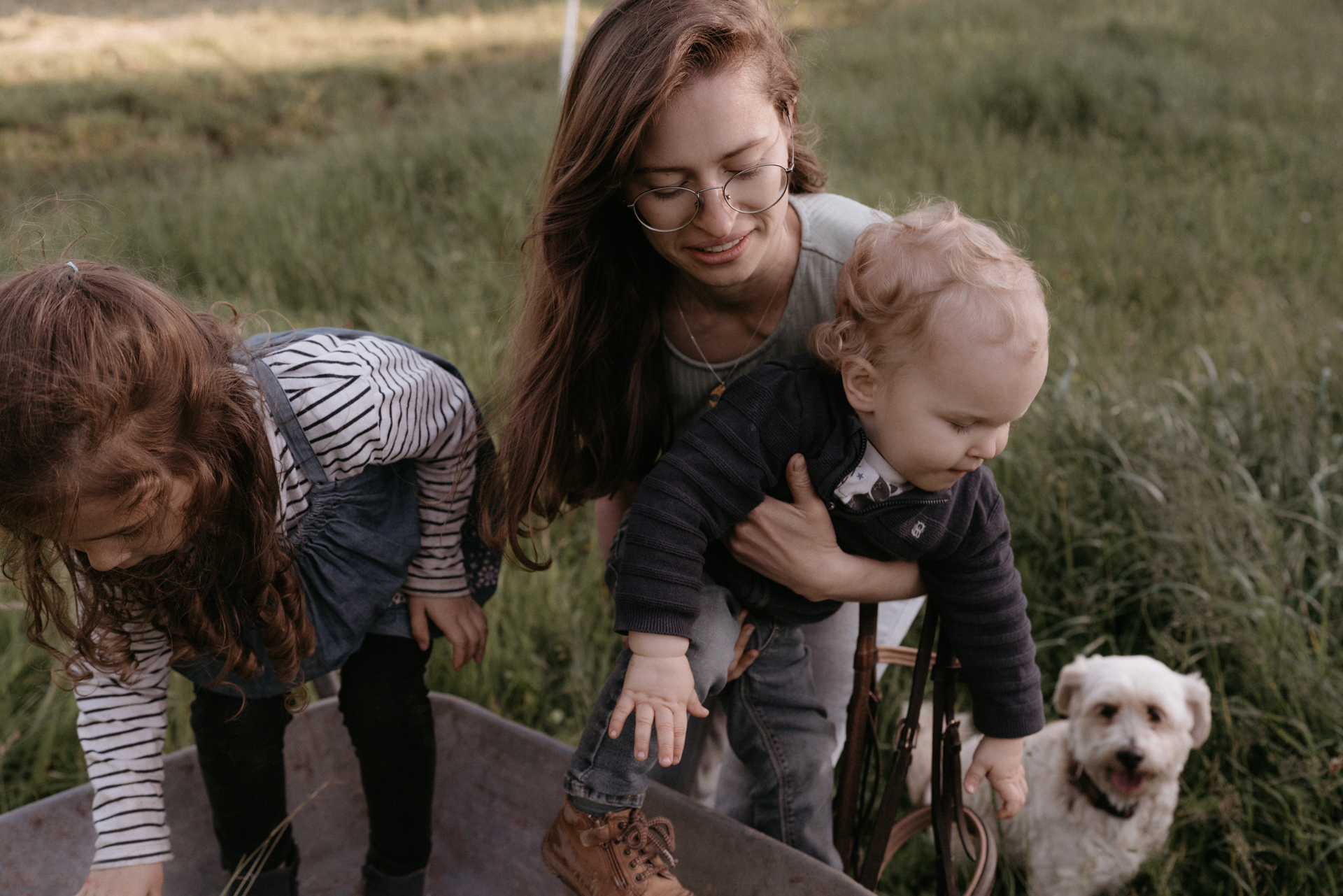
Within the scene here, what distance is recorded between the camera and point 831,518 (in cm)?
155

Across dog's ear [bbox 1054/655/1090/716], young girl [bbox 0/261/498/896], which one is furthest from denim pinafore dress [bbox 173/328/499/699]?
dog's ear [bbox 1054/655/1090/716]

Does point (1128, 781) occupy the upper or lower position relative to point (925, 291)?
lower

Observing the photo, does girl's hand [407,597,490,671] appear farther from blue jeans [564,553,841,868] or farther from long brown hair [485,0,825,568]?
blue jeans [564,553,841,868]

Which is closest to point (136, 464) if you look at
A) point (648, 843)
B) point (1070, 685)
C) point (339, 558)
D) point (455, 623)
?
point (339, 558)

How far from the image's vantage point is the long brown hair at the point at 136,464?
1188 millimetres

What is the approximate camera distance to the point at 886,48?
9.30 metres

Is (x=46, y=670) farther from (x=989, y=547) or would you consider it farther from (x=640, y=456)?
(x=989, y=547)

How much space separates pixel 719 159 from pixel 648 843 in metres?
1.01

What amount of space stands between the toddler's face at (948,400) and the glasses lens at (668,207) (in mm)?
338

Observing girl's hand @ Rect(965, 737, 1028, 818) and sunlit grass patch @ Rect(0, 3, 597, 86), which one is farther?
sunlit grass patch @ Rect(0, 3, 597, 86)

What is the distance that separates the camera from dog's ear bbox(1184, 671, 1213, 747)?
2.02m

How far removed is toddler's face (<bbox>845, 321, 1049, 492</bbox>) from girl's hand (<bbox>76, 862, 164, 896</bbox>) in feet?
4.23

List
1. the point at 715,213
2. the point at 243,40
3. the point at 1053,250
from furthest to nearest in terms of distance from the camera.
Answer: the point at 243,40 < the point at 1053,250 < the point at 715,213

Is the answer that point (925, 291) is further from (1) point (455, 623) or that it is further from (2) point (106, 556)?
(2) point (106, 556)
